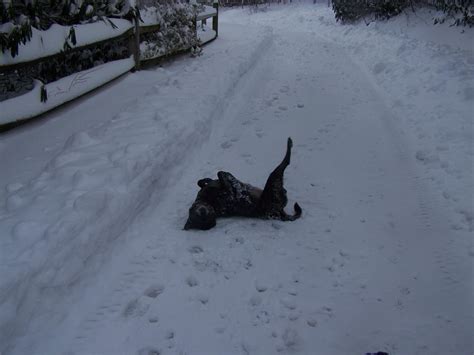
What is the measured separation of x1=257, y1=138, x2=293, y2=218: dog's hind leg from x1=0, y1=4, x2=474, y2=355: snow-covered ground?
0.13m

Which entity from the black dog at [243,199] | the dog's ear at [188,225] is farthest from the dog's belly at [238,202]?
the dog's ear at [188,225]

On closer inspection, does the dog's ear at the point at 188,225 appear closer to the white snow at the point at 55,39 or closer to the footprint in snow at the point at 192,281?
the footprint in snow at the point at 192,281

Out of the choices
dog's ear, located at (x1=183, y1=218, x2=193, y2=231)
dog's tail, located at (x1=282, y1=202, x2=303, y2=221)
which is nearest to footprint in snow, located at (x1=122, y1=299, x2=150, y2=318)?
dog's ear, located at (x1=183, y1=218, x2=193, y2=231)

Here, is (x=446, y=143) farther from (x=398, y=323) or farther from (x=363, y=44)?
(x=363, y=44)

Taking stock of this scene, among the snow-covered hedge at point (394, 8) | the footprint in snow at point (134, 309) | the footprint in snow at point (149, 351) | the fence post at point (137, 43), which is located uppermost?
the snow-covered hedge at point (394, 8)

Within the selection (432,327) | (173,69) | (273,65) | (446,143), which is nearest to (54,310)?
(432,327)

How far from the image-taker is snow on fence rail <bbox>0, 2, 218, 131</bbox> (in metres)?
4.73

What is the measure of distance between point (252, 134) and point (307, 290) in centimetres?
306

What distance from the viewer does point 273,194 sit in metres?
3.97

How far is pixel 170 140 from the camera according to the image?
4906 millimetres

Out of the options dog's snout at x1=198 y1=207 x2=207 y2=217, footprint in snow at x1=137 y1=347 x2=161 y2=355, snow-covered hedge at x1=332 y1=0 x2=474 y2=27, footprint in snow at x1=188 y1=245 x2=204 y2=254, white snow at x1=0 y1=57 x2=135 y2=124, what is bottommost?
footprint in snow at x1=137 y1=347 x2=161 y2=355

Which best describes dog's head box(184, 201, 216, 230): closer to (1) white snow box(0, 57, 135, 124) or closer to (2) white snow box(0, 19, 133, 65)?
(1) white snow box(0, 57, 135, 124)

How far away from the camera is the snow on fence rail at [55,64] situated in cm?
473

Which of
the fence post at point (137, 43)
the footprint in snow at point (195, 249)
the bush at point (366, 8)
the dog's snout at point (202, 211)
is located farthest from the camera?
the bush at point (366, 8)
